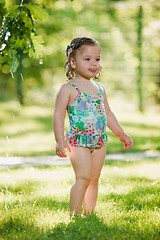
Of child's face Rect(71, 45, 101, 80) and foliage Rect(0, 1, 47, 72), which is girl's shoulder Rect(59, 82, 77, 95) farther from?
foliage Rect(0, 1, 47, 72)

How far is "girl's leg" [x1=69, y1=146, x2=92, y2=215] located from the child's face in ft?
2.24

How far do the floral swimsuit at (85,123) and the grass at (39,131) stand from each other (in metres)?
4.92

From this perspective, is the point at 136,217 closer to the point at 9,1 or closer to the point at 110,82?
the point at 9,1

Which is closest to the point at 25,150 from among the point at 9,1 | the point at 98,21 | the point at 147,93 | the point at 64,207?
the point at 64,207

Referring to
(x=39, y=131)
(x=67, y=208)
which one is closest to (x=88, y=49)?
(x=67, y=208)

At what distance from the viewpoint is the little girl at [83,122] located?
2939 millimetres

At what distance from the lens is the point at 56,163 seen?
261 inches

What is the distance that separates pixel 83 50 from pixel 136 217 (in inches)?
58.7

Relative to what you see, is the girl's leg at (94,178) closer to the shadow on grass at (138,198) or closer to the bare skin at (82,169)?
the bare skin at (82,169)

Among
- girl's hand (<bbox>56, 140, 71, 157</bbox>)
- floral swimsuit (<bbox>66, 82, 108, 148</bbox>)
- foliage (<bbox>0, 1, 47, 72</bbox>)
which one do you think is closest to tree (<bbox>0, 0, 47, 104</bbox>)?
foliage (<bbox>0, 1, 47, 72</bbox>)

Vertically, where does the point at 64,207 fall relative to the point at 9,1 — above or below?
below

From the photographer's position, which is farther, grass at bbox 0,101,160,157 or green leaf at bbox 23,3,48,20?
grass at bbox 0,101,160,157

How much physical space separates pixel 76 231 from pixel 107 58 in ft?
53.9

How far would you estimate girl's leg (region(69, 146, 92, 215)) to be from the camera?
9.59 ft
